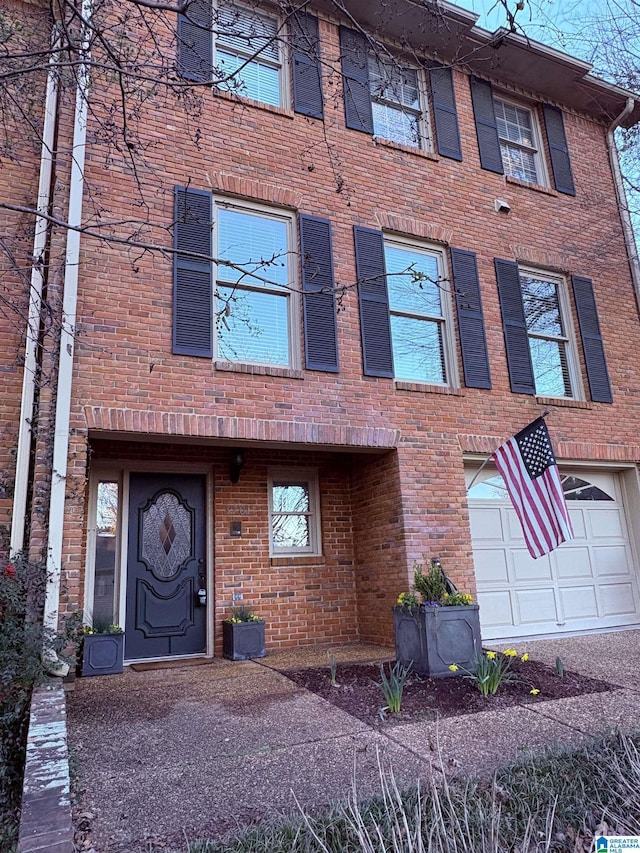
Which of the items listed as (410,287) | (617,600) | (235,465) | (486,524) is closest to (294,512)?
(235,465)

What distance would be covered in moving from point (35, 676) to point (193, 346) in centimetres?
320

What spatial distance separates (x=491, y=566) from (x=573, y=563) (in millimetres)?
1364

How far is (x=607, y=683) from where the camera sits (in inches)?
190

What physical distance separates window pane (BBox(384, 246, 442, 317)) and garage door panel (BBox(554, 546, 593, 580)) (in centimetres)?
354

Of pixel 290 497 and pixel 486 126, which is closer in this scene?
pixel 290 497

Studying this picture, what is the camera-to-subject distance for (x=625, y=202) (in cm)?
945

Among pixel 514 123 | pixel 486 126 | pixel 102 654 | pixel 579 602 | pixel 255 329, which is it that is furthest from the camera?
pixel 514 123

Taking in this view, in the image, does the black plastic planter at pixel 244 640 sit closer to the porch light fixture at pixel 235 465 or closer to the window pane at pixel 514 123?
the porch light fixture at pixel 235 465

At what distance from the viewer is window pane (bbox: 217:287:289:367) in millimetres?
6309

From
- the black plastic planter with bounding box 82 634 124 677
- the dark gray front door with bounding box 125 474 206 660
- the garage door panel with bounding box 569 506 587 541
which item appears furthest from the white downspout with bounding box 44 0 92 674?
the garage door panel with bounding box 569 506 587 541

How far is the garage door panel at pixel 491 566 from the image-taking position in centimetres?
719

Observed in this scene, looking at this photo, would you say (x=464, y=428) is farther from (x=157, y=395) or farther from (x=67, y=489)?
(x=67, y=489)

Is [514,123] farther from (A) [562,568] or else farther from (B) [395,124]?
(A) [562,568]

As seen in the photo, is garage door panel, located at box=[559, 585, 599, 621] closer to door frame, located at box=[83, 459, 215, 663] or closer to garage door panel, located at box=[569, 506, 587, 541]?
garage door panel, located at box=[569, 506, 587, 541]
